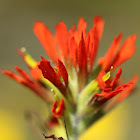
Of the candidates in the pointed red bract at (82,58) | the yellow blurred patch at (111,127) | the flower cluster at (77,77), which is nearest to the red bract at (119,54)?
the flower cluster at (77,77)

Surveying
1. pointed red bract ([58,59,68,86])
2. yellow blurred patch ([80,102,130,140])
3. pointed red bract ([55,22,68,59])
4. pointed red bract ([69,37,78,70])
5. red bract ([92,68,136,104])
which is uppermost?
pointed red bract ([55,22,68,59])

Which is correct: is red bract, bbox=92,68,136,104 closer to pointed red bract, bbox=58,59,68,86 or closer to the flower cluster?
the flower cluster

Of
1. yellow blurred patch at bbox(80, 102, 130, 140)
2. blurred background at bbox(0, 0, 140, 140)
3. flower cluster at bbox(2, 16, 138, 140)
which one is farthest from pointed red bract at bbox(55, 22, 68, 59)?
blurred background at bbox(0, 0, 140, 140)

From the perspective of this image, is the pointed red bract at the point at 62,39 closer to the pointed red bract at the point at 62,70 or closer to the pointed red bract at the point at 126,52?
the pointed red bract at the point at 62,70

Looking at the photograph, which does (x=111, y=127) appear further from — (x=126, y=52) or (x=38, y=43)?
(x=38, y=43)

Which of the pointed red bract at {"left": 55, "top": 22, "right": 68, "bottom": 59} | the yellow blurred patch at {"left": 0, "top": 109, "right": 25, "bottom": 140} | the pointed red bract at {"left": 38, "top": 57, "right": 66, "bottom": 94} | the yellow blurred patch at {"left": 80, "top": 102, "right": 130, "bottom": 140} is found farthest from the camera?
the yellow blurred patch at {"left": 0, "top": 109, "right": 25, "bottom": 140}

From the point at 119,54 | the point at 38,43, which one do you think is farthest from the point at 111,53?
the point at 38,43

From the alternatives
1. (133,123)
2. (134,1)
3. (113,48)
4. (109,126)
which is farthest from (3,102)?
(134,1)
